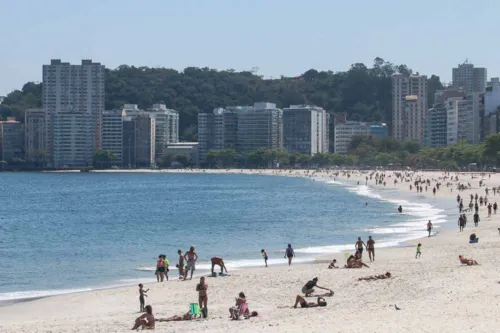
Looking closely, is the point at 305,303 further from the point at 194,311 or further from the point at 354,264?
the point at 354,264

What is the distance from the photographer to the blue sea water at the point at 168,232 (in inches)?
1299

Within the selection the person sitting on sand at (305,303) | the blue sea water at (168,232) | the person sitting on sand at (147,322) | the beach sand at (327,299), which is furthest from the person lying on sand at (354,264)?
the person sitting on sand at (147,322)

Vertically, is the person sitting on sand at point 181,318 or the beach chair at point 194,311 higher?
the beach chair at point 194,311

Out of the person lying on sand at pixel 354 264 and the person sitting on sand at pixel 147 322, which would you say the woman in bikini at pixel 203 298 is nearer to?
the person sitting on sand at pixel 147 322

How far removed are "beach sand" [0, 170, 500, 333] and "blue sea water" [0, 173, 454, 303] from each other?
10.8 feet

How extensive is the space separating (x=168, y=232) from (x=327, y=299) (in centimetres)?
3066

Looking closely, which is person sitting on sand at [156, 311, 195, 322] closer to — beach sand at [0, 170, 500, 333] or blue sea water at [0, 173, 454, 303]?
beach sand at [0, 170, 500, 333]

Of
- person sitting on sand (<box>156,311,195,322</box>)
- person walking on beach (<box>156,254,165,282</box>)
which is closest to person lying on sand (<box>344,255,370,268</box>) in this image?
person walking on beach (<box>156,254,165,282</box>)

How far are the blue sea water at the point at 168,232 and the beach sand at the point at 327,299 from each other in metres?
3.28

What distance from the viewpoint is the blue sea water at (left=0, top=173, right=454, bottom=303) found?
108 ft

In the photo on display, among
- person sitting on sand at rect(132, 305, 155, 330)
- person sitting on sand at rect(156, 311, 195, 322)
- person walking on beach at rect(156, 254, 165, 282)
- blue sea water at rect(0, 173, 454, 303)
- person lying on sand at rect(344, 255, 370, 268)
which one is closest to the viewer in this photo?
person sitting on sand at rect(132, 305, 155, 330)

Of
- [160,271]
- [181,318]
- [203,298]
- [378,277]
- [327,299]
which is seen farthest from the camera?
[160,271]

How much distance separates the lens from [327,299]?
22.2 metres

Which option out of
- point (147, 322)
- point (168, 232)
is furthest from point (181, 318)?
point (168, 232)
